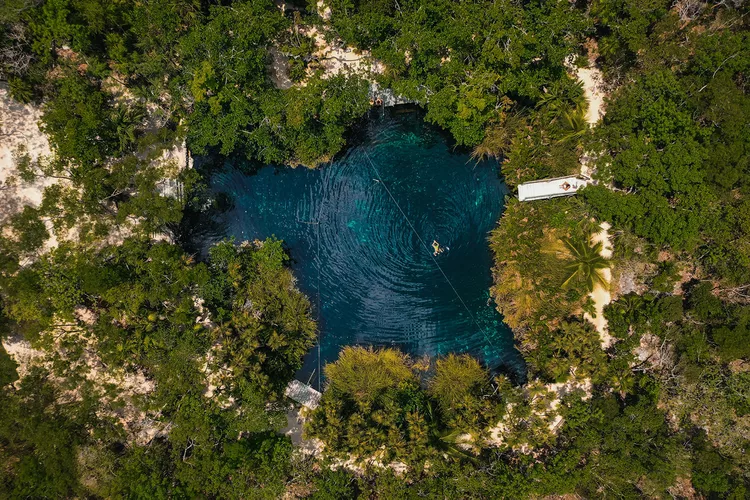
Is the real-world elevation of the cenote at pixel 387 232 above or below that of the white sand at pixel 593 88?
below

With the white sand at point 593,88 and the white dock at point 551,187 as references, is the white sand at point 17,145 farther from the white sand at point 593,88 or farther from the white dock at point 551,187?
the white sand at point 593,88

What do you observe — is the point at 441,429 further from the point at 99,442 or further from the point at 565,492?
the point at 99,442

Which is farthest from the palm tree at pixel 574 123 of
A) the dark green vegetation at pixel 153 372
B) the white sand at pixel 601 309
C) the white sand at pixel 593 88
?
the dark green vegetation at pixel 153 372

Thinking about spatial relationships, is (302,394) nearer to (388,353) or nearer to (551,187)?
(388,353)

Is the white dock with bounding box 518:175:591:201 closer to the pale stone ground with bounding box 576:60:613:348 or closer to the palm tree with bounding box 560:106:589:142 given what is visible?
the pale stone ground with bounding box 576:60:613:348

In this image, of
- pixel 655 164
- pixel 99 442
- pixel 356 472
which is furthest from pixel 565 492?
pixel 99 442

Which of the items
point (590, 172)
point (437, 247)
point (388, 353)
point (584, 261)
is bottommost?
point (388, 353)

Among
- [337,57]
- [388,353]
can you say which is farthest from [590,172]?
[337,57]
